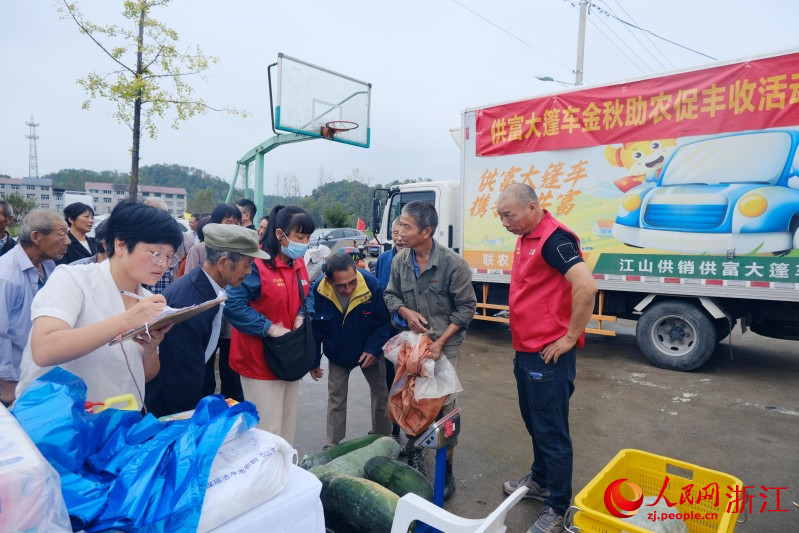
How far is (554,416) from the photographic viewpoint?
2602mm

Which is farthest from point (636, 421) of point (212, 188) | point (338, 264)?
point (212, 188)

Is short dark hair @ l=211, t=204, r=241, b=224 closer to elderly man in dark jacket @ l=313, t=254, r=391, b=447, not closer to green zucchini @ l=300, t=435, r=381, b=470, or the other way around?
elderly man in dark jacket @ l=313, t=254, r=391, b=447

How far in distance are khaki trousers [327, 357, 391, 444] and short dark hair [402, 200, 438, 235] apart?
1.05m

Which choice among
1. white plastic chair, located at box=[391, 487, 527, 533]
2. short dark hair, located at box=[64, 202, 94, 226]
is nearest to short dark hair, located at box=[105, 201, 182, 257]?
white plastic chair, located at box=[391, 487, 527, 533]

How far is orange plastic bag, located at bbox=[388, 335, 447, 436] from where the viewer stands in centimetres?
279

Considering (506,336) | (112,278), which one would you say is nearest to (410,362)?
(112,278)

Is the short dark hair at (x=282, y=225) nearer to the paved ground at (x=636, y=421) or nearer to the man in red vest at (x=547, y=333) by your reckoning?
the man in red vest at (x=547, y=333)

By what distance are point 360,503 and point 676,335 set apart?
17.4 ft

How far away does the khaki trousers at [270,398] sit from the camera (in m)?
2.72

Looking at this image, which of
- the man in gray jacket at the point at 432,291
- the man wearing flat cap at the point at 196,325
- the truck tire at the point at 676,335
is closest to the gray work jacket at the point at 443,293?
the man in gray jacket at the point at 432,291

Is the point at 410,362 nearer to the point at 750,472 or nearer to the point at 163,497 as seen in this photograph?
the point at 163,497

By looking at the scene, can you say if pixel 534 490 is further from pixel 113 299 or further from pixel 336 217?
pixel 336 217

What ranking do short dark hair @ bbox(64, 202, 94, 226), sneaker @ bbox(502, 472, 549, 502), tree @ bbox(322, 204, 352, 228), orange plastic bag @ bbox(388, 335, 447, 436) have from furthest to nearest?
tree @ bbox(322, 204, 352, 228), short dark hair @ bbox(64, 202, 94, 226), sneaker @ bbox(502, 472, 549, 502), orange plastic bag @ bbox(388, 335, 447, 436)

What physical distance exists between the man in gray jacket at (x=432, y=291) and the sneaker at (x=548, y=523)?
1.98 feet
